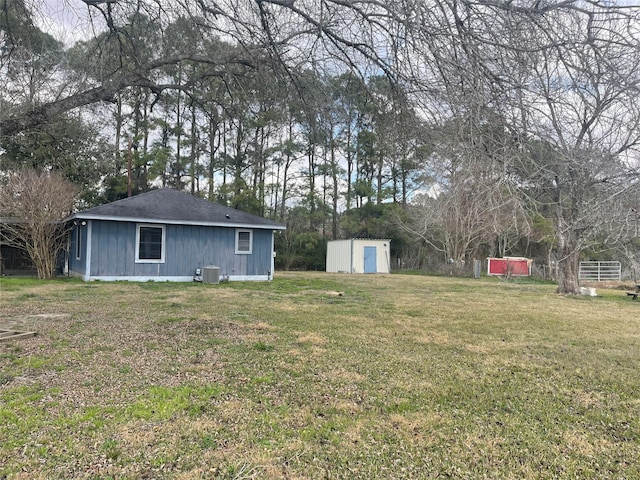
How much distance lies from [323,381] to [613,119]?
2.87 m

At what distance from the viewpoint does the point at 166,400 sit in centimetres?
280

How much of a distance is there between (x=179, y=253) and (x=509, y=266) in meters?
15.5

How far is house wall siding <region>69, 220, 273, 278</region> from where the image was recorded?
1123 centimetres

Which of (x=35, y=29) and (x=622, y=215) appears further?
(x=35, y=29)

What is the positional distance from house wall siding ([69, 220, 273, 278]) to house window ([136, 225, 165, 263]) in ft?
0.36

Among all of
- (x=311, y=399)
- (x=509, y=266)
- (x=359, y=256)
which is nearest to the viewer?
(x=311, y=399)

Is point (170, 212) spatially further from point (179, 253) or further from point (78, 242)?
point (78, 242)

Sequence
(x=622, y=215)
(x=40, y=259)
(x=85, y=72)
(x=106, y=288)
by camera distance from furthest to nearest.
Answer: (x=40, y=259) < (x=106, y=288) < (x=85, y=72) < (x=622, y=215)

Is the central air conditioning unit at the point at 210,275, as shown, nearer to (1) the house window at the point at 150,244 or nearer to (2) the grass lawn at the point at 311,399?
(1) the house window at the point at 150,244

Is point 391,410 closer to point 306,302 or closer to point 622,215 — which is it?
point 622,215

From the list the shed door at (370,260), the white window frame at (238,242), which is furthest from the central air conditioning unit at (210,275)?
the shed door at (370,260)

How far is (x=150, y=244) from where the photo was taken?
38.8 feet

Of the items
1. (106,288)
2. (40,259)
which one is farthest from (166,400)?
(40,259)

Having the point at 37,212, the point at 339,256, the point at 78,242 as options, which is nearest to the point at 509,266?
the point at 339,256
